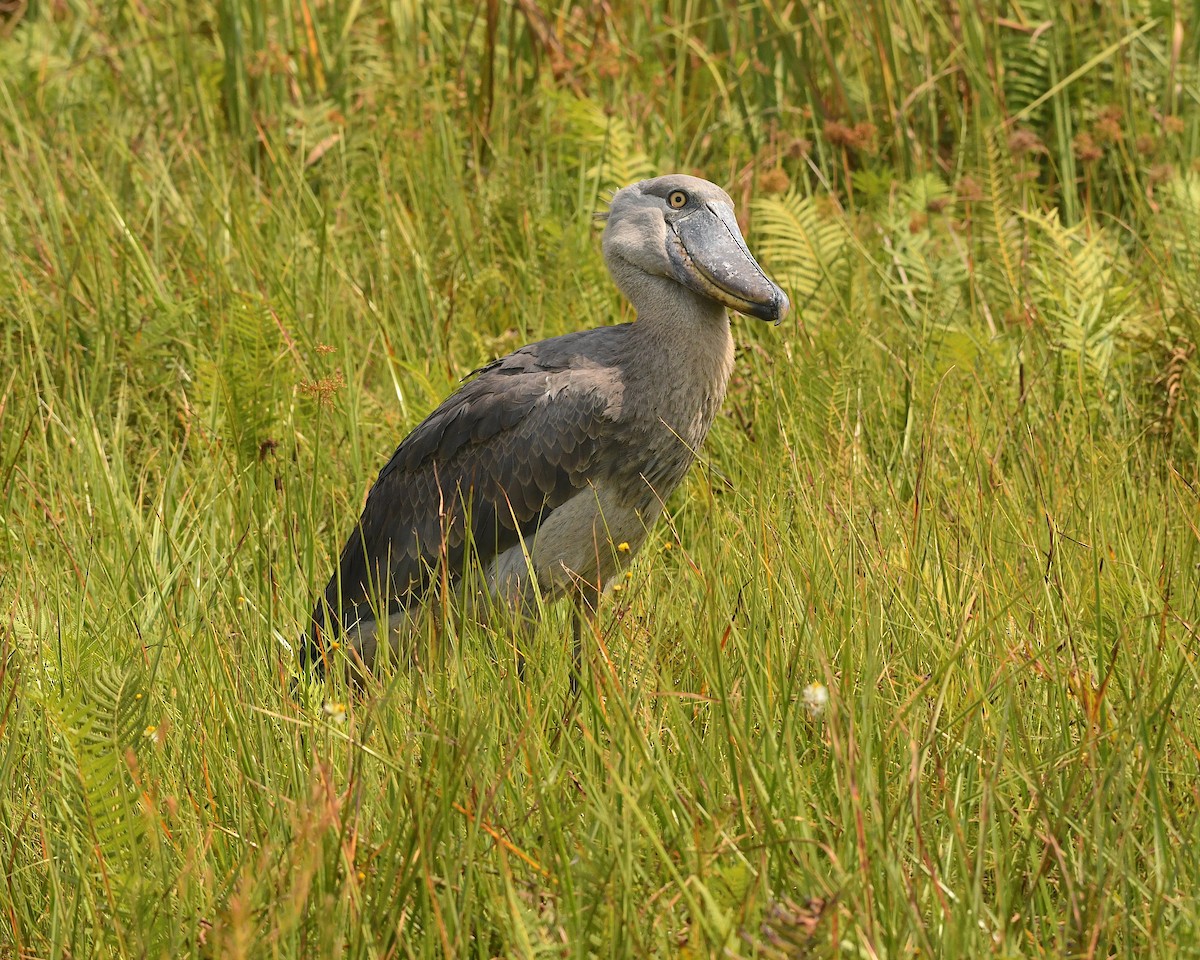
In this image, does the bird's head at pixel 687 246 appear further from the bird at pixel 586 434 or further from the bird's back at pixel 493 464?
the bird's back at pixel 493 464

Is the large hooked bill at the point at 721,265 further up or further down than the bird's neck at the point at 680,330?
further up

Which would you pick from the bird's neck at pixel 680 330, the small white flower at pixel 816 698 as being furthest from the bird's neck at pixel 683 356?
the small white flower at pixel 816 698

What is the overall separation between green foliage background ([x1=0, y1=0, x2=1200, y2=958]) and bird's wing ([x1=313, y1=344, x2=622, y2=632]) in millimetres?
190

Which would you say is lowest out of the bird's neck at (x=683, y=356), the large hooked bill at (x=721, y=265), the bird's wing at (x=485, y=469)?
the bird's wing at (x=485, y=469)

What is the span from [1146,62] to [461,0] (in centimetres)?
281

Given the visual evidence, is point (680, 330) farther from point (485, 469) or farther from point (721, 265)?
point (485, 469)

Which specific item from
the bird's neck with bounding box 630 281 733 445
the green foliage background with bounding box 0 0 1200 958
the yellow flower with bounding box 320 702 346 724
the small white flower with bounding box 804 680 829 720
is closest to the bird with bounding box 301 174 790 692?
the bird's neck with bounding box 630 281 733 445

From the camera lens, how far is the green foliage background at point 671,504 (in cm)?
233

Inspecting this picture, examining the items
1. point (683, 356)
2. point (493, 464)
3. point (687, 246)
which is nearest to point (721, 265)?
point (687, 246)

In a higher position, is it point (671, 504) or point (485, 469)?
point (485, 469)

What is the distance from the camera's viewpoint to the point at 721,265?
385 centimetres

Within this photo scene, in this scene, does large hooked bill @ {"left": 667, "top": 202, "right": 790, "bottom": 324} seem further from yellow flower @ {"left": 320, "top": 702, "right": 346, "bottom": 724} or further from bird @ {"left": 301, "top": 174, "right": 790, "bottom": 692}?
yellow flower @ {"left": 320, "top": 702, "right": 346, "bottom": 724}

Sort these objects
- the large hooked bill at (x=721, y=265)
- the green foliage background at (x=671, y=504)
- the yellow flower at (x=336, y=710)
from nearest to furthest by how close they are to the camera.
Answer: the green foliage background at (x=671, y=504) < the yellow flower at (x=336, y=710) < the large hooked bill at (x=721, y=265)

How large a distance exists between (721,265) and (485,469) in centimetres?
82
